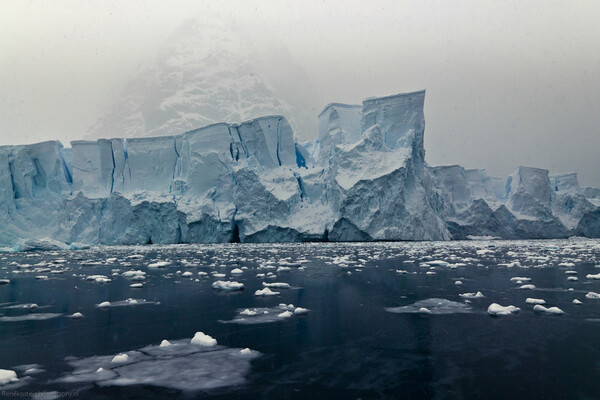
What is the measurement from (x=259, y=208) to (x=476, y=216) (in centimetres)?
1434

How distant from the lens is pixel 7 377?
277cm

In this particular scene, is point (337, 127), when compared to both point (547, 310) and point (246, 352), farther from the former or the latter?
point (246, 352)

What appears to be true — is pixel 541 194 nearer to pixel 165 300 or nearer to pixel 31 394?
pixel 165 300

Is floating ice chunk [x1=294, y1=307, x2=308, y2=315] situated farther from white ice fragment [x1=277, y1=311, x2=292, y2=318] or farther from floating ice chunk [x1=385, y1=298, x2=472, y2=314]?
floating ice chunk [x1=385, y1=298, x2=472, y2=314]

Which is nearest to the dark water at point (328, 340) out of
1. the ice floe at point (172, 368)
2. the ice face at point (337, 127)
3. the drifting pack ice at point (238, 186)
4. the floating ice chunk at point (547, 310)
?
the ice floe at point (172, 368)

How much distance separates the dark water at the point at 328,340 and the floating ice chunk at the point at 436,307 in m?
0.10

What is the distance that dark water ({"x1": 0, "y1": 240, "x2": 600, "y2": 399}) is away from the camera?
2646 mm

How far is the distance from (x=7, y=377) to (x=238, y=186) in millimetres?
20951

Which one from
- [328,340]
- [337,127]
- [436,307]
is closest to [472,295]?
[436,307]

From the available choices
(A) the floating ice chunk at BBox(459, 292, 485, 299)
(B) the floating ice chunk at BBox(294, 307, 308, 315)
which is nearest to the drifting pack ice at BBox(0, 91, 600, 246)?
(A) the floating ice chunk at BBox(459, 292, 485, 299)

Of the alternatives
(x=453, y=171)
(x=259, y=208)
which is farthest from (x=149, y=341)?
(x=453, y=171)

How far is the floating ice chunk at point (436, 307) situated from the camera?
4965 mm

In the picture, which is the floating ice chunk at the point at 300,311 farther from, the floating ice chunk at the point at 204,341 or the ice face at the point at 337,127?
the ice face at the point at 337,127

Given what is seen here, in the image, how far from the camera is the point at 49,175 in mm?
25922
